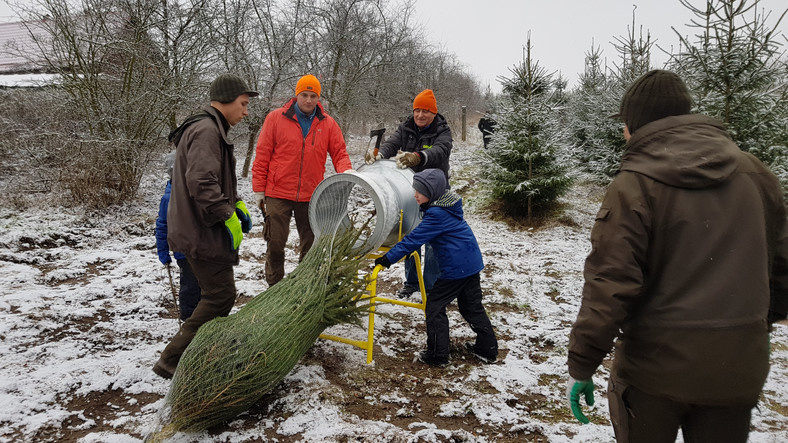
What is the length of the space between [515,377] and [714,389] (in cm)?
204

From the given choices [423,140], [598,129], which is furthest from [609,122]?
[423,140]

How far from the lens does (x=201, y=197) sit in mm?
2746

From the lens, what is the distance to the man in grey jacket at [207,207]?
2.79m

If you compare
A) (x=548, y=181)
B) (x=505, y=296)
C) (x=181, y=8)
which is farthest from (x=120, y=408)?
(x=181, y=8)

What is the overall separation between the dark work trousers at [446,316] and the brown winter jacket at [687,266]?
6.21ft

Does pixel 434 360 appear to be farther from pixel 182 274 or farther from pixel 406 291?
pixel 182 274

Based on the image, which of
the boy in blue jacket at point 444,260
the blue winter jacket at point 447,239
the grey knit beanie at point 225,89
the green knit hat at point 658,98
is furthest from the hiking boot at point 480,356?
the grey knit beanie at point 225,89

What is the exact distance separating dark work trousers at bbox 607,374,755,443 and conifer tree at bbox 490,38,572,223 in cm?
620

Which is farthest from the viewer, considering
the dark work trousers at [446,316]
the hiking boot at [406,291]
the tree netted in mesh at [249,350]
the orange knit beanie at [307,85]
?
the hiking boot at [406,291]

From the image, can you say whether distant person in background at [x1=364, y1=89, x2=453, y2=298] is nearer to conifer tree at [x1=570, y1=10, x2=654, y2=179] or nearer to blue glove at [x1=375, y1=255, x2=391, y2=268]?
blue glove at [x1=375, y1=255, x2=391, y2=268]

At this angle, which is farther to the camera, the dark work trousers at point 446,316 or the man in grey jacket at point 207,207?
the dark work trousers at point 446,316

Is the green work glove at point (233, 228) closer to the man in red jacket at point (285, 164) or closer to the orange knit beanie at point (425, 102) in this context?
the man in red jacket at point (285, 164)

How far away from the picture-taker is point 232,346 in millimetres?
2475

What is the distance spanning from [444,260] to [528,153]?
196 inches
